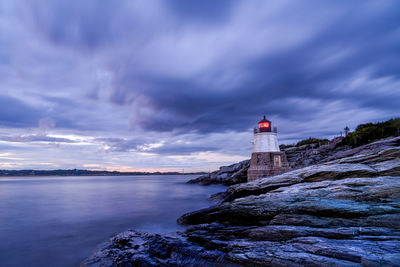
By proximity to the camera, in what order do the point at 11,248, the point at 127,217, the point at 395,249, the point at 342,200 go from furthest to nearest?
the point at 127,217 → the point at 11,248 → the point at 342,200 → the point at 395,249

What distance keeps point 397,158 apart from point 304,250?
8.40m

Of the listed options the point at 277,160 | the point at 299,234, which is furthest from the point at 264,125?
the point at 299,234

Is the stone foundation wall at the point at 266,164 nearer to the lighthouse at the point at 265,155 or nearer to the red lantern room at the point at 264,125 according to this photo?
the lighthouse at the point at 265,155

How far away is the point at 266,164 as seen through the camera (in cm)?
2448

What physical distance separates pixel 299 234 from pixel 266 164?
782 inches

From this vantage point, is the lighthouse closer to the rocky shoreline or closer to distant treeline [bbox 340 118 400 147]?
distant treeline [bbox 340 118 400 147]

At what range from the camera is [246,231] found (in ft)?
21.4

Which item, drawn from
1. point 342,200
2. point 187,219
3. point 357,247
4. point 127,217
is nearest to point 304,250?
point 357,247

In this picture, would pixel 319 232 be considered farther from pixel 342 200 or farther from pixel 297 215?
pixel 342 200

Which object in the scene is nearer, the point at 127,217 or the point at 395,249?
the point at 395,249

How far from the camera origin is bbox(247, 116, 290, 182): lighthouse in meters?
24.1

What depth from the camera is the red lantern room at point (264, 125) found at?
2581 centimetres

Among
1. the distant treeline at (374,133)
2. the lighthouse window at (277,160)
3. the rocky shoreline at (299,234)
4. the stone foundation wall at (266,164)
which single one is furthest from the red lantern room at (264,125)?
the rocky shoreline at (299,234)

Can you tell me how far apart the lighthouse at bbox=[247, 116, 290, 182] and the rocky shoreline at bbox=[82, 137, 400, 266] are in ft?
49.5
